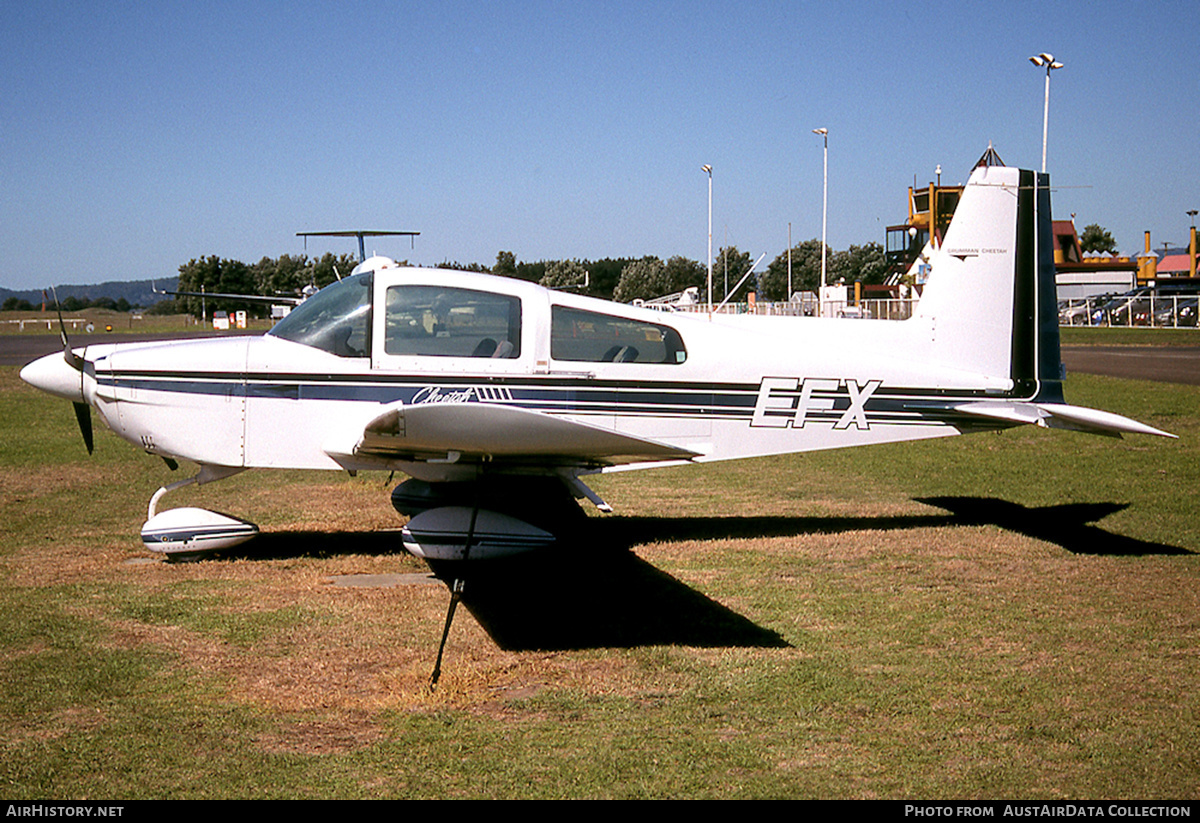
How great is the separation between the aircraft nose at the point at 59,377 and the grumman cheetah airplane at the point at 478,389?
15 mm

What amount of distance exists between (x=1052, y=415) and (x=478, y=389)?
464cm

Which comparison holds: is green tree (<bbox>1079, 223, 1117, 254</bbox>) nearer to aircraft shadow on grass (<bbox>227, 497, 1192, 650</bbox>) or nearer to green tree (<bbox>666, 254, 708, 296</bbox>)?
green tree (<bbox>666, 254, 708, 296</bbox>)

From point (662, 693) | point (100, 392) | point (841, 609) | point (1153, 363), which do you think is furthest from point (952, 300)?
point (1153, 363)

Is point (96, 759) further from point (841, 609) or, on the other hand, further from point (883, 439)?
point (883, 439)

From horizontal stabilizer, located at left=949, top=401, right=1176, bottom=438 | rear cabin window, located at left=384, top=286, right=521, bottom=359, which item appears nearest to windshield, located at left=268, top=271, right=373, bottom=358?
rear cabin window, located at left=384, top=286, right=521, bottom=359

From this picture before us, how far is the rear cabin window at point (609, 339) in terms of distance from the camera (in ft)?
22.6

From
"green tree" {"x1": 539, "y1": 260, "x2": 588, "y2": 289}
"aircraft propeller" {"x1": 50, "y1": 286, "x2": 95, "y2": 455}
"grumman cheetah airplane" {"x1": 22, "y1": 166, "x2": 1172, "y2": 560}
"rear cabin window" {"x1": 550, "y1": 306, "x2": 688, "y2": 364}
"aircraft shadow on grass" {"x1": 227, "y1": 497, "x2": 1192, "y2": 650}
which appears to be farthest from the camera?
"green tree" {"x1": 539, "y1": 260, "x2": 588, "y2": 289}

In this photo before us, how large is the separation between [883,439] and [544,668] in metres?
3.77

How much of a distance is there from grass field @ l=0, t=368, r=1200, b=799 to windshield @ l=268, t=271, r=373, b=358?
1.70 metres

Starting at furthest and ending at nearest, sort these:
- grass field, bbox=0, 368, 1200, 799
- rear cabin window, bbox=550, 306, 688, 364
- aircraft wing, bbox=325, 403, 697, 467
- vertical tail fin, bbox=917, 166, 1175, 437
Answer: vertical tail fin, bbox=917, 166, 1175, 437 → rear cabin window, bbox=550, 306, 688, 364 → aircraft wing, bbox=325, 403, 697, 467 → grass field, bbox=0, 368, 1200, 799

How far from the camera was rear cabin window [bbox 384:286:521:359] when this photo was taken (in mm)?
6684

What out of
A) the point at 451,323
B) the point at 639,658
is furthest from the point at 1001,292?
the point at 639,658

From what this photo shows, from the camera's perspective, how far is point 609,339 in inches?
274
